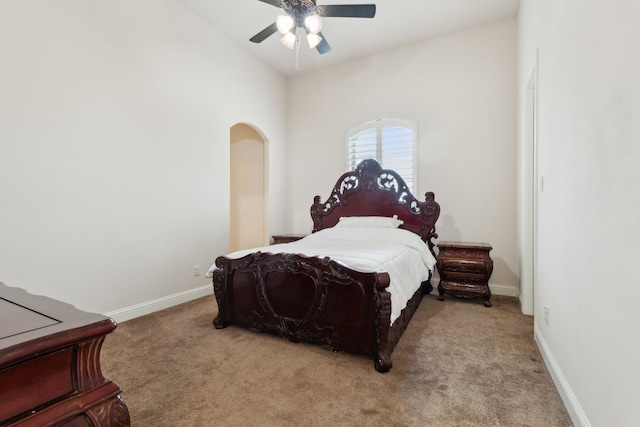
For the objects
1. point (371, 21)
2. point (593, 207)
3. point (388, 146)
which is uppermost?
point (371, 21)

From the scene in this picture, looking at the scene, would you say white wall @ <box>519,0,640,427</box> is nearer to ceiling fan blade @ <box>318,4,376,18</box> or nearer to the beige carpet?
the beige carpet

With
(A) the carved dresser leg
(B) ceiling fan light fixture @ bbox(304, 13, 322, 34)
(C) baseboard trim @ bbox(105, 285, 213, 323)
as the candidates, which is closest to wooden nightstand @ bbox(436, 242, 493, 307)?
(A) the carved dresser leg

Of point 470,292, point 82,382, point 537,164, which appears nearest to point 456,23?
point 537,164

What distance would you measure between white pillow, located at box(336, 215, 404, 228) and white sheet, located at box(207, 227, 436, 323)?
14cm

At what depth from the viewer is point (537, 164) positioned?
258cm

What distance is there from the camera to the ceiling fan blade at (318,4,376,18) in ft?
8.36

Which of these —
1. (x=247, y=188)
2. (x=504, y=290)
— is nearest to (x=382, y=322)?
(x=504, y=290)

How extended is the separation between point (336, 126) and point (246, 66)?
5.27 ft

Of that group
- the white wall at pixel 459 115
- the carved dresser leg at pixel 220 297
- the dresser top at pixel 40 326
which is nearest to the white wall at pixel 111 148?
the carved dresser leg at pixel 220 297

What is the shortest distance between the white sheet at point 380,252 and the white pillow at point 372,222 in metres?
0.14

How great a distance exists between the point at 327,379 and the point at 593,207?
5.48ft

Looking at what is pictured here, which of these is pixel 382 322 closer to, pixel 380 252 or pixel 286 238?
pixel 380 252

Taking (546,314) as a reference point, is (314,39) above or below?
above

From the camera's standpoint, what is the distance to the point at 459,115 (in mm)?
4023
